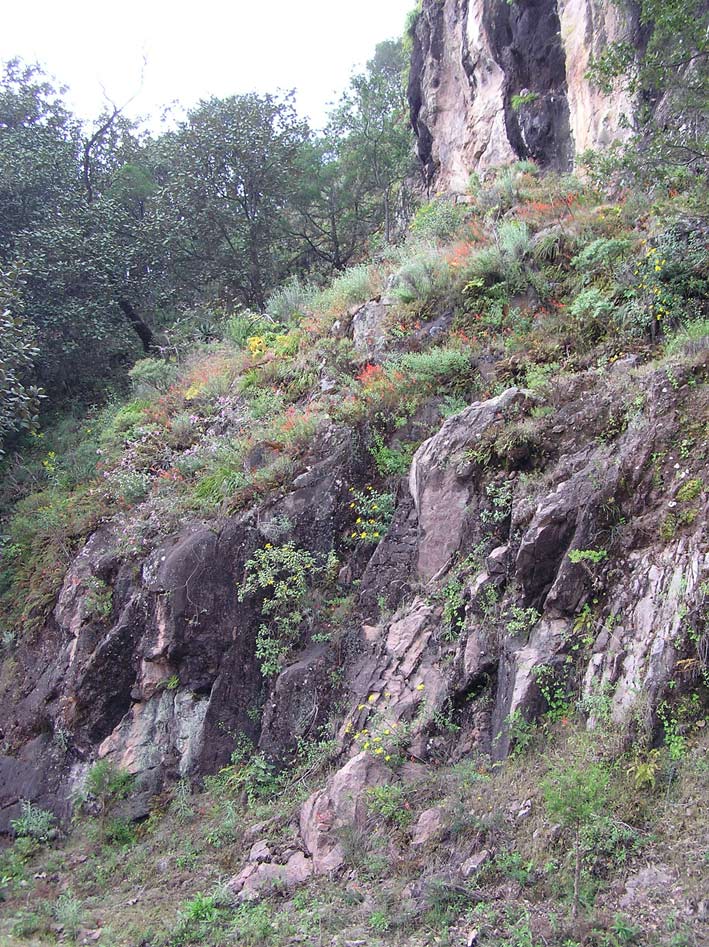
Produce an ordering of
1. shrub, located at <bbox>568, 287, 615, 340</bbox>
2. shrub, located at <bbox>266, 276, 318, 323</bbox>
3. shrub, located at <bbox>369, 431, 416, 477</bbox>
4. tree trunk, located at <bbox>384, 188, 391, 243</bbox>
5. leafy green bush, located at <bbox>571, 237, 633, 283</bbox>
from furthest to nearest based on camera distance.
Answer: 1. tree trunk, located at <bbox>384, 188, 391, 243</bbox>
2. shrub, located at <bbox>266, 276, 318, 323</bbox>
3. leafy green bush, located at <bbox>571, 237, 633, 283</bbox>
4. shrub, located at <bbox>369, 431, 416, 477</bbox>
5. shrub, located at <bbox>568, 287, 615, 340</bbox>

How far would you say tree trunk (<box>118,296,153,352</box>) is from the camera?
1700 cm

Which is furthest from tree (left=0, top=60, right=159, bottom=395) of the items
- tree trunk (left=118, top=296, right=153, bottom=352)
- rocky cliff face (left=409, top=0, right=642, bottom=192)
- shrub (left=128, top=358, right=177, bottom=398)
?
rocky cliff face (left=409, top=0, right=642, bottom=192)

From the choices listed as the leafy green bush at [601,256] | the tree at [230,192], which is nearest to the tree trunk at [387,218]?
the tree at [230,192]

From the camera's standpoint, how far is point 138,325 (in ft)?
56.0

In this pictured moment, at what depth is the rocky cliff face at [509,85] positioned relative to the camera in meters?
11.7

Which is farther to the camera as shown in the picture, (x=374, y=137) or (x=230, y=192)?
(x=374, y=137)

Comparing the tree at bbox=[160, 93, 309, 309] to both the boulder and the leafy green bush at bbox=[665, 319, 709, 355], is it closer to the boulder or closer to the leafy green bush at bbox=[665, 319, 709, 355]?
the leafy green bush at bbox=[665, 319, 709, 355]

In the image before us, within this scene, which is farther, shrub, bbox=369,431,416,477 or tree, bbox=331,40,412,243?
tree, bbox=331,40,412,243

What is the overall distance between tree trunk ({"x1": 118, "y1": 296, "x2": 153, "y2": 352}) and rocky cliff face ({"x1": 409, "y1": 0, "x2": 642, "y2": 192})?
7.44 metres

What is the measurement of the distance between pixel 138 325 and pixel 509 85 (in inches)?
373

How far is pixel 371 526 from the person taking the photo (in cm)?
795

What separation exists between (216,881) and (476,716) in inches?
103

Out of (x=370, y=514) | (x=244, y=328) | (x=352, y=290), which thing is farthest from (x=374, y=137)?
(x=370, y=514)

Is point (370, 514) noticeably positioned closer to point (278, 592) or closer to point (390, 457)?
point (390, 457)
